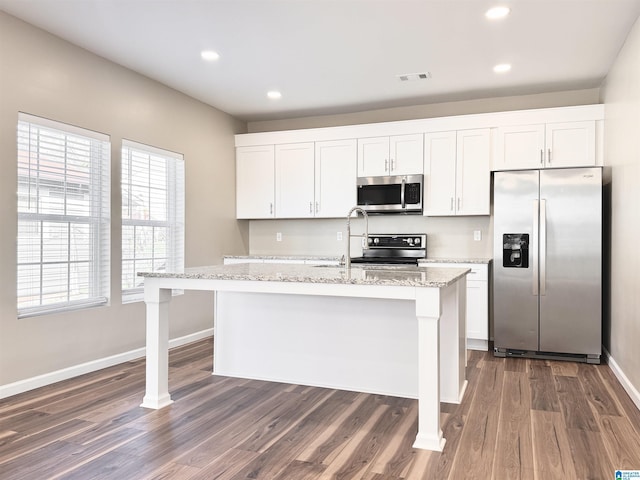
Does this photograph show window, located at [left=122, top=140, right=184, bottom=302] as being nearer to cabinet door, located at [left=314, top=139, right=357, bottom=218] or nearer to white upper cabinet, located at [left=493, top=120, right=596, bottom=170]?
cabinet door, located at [left=314, top=139, right=357, bottom=218]

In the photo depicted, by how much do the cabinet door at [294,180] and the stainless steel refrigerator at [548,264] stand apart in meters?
2.04

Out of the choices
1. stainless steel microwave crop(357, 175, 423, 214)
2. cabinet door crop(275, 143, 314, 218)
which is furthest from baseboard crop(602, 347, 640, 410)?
cabinet door crop(275, 143, 314, 218)

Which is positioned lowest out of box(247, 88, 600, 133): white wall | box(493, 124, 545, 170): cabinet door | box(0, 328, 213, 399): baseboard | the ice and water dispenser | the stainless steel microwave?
box(0, 328, 213, 399): baseboard

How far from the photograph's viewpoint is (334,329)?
331 cm

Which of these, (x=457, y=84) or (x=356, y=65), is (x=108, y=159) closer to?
(x=356, y=65)

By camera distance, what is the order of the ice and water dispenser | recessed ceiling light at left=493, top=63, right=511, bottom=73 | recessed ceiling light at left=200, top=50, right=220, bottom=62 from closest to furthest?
recessed ceiling light at left=200, top=50, right=220, bottom=62
recessed ceiling light at left=493, top=63, right=511, bottom=73
the ice and water dispenser

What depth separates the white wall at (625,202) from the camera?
125 inches

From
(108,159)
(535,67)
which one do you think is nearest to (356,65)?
(535,67)

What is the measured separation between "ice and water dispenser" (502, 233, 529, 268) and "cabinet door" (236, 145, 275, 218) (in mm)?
2605

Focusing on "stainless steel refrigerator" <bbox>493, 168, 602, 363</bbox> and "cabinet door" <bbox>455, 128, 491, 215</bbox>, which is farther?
"cabinet door" <bbox>455, 128, 491, 215</bbox>

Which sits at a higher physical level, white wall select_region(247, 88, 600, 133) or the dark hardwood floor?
white wall select_region(247, 88, 600, 133)

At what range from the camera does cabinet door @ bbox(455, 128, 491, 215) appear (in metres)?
4.72

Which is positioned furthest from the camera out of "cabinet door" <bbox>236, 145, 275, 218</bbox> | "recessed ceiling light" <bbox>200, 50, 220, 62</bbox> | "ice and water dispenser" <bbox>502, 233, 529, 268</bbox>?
"cabinet door" <bbox>236, 145, 275, 218</bbox>

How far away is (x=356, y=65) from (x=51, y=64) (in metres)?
2.34
